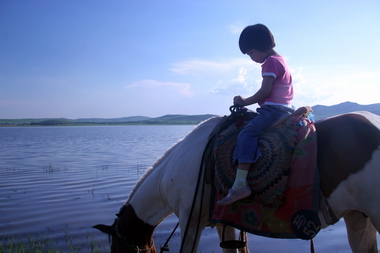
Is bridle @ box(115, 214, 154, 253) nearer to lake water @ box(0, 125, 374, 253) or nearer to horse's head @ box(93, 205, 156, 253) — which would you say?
horse's head @ box(93, 205, 156, 253)

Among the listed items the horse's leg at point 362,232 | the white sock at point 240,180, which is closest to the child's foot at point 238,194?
the white sock at point 240,180

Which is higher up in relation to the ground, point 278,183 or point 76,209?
point 278,183

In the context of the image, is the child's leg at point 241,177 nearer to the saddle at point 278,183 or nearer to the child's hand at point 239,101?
the saddle at point 278,183

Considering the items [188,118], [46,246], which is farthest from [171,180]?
[188,118]

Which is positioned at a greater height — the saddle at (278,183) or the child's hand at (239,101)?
the child's hand at (239,101)

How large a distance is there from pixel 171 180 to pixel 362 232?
1.97 metres

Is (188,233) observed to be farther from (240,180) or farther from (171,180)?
(240,180)

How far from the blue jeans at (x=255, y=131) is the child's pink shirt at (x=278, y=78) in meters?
0.11

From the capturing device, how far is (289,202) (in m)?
2.46

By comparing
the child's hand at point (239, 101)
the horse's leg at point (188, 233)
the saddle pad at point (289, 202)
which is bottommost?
the horse's leg at point (188, 233)

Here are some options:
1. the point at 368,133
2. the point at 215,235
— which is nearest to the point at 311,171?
the point at 368,133

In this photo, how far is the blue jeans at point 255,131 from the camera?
254 cm

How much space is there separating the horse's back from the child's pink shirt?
56cm

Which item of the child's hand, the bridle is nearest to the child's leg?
the child's hand
